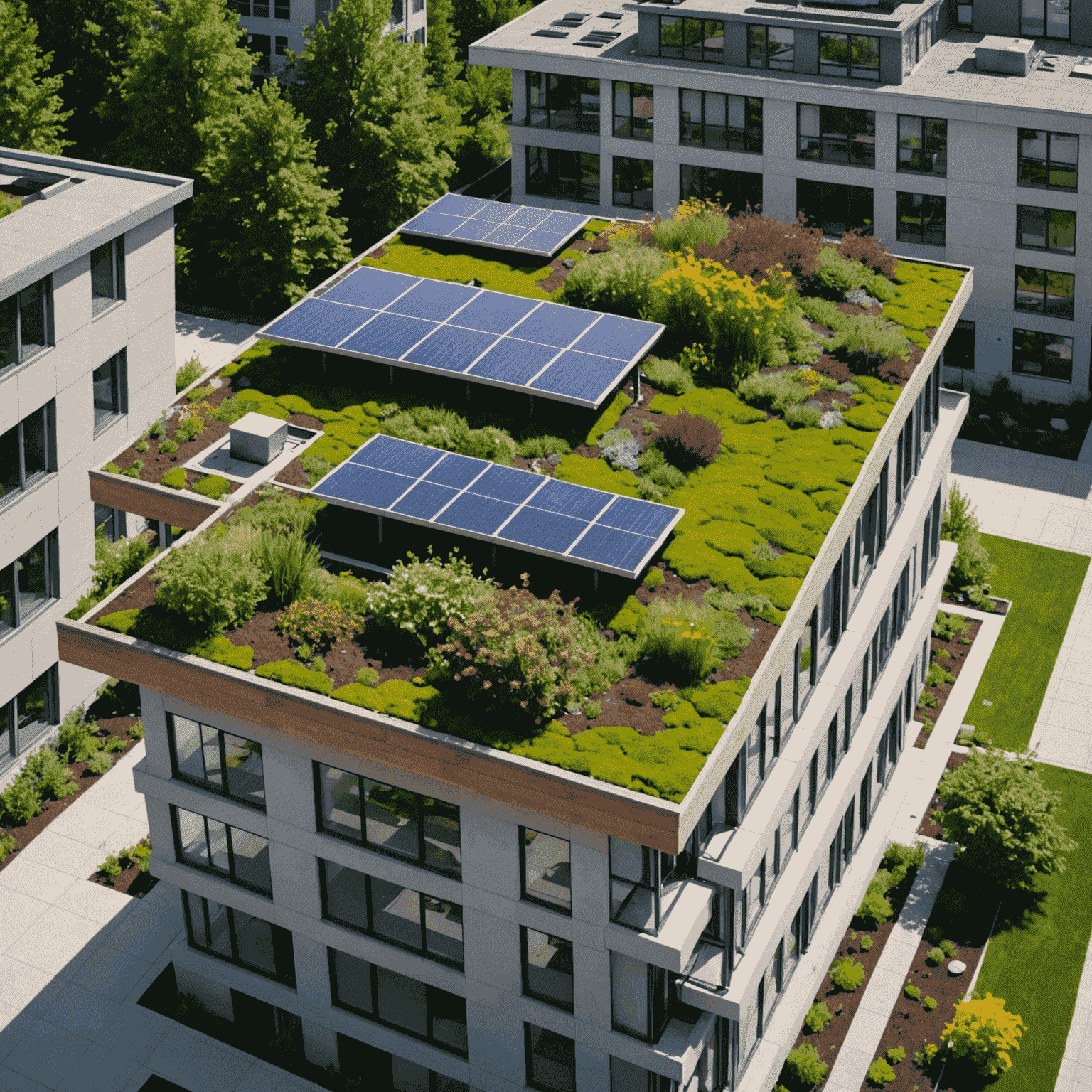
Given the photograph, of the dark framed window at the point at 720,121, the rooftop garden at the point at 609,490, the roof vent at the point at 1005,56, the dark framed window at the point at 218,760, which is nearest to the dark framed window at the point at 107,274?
the rooftop garden at the point at 609,490

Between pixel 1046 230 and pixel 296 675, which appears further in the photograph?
pixel 1046 230

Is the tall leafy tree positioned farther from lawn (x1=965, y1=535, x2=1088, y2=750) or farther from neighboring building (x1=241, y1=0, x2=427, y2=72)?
lawn (x1=965, y1=535, x2=1088, y2=750)

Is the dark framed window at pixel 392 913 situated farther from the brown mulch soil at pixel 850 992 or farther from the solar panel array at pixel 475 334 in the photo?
the solar panel array at pixel 475 334

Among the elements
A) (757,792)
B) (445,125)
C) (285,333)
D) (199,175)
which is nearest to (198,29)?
(199,175)

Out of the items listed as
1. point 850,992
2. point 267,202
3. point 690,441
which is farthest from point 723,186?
point 850,992

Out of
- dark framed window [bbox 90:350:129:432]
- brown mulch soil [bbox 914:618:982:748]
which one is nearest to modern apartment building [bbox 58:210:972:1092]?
brown mulch soil [bbox 914:618:982:748]

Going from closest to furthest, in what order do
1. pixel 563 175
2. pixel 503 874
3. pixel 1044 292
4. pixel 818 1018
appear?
pixel 503 874 < pixel 818 1018 < pixel 1044 292 < pixel 563 175

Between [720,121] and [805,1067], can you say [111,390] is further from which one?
[720,121]
